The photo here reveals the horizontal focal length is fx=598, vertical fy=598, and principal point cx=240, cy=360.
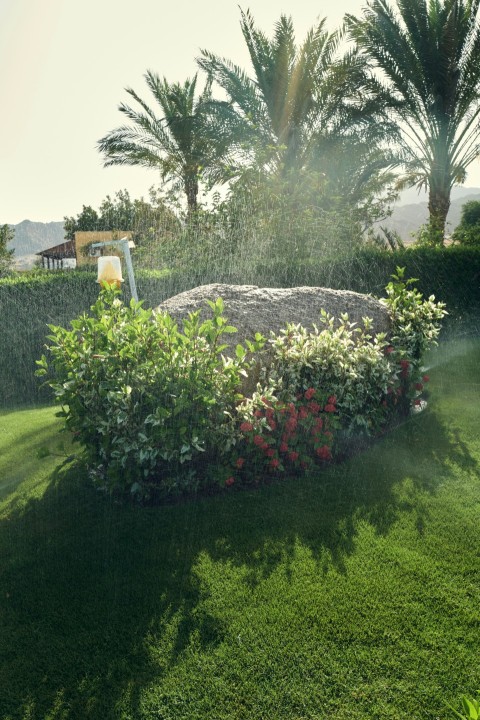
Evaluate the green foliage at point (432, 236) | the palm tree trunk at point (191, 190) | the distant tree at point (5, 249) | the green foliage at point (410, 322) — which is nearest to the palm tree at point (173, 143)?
the palm tree trunk at point (191, 190)

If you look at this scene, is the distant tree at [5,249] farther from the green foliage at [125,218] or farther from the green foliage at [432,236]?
the green foliage at [432,236]

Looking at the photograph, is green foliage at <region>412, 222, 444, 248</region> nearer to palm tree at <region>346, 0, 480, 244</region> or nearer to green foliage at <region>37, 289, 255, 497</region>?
palm tree at <region>346, 0, 480, 244</region>

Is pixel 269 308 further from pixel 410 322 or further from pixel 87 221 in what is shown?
pixel 87 221

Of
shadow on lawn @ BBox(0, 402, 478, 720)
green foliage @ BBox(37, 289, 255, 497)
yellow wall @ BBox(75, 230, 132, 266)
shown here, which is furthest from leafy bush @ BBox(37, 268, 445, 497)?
yellow wall @ BBox(75, 230, 132, 266)

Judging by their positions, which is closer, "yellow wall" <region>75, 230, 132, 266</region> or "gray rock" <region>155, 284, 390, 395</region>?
"gray rock" <region>155, 284, 390, 395</region>

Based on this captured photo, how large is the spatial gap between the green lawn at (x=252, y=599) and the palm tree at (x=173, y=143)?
42.5 feet

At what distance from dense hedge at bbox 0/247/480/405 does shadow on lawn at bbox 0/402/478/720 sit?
16.9 feet

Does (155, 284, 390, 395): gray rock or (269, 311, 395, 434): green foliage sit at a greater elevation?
(155, 284, 390, 395): gray rock

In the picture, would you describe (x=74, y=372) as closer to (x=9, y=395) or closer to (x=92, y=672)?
(x=92, y=672)

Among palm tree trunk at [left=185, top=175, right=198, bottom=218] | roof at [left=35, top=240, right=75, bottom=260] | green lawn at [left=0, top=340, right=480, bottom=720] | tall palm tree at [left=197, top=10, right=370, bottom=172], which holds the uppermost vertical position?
tall palm tree at [left=197, top=10, right=370, bottom=172]

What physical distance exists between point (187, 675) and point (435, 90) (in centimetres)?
1319

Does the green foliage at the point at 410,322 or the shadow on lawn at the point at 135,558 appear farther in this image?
the green foliage at the point at 410,322

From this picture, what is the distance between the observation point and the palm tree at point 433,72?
12383 millimetres

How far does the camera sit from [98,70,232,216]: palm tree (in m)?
16.4
